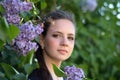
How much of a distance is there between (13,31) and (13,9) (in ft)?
0.38

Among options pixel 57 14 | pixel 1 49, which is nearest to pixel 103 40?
pixel 57 14

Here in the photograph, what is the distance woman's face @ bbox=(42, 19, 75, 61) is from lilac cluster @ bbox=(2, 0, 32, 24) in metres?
0.27

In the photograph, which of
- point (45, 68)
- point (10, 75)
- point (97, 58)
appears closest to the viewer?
point (10, 75)

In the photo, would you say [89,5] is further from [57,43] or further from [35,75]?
[35,75]

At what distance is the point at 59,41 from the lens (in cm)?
186

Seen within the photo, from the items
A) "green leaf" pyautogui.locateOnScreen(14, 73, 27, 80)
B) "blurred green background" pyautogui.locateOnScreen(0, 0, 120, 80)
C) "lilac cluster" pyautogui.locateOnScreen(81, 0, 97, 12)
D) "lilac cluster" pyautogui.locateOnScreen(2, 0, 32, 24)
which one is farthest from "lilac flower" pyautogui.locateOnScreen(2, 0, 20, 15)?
"lilac cluster" pyautogui.locateOnScreen(81, 0, 97, 12)

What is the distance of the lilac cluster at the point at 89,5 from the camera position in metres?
3.63

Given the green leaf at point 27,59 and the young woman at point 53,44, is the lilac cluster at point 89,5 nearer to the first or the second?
the young woman at point 53,44

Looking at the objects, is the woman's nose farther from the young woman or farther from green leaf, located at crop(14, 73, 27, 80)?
→ green leaf, located at crop(14, 73, 27, 80)

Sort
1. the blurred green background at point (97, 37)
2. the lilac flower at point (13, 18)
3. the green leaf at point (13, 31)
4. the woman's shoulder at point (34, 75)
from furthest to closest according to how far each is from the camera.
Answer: the blurred green background at point (97, 37) < the woman's shoulder at point (34, 75) < the lilac flower at point (13, 18) < the green leaf at point (13, 31)

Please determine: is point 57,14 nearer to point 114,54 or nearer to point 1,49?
point 1,49

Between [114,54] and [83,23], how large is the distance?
39 centimetres

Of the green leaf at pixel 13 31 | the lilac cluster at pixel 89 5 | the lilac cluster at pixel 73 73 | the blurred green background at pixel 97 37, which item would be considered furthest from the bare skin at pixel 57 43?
the lilac cluster at pixel 89 5

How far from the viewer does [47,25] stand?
1.94 meters
